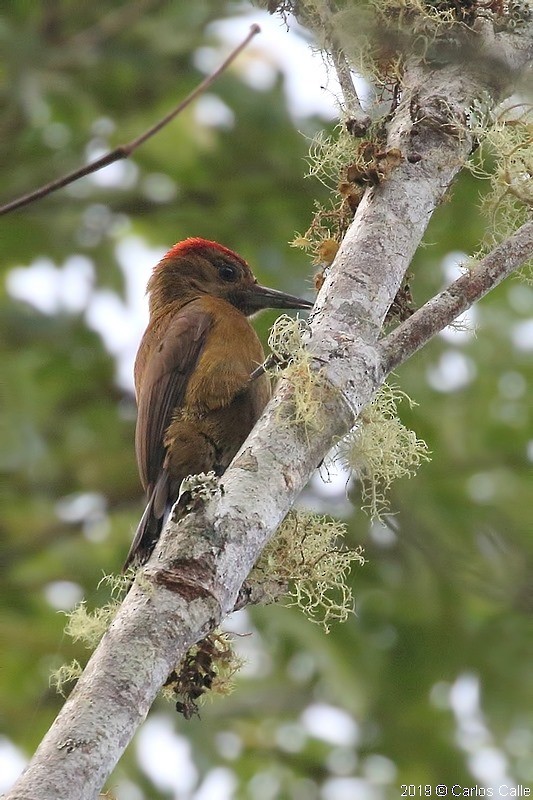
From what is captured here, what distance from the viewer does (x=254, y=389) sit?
3801mm

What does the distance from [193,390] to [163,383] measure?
136mm

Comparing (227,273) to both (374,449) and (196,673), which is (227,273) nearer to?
(374,449)

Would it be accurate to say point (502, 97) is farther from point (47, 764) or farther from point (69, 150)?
point (69, 150)

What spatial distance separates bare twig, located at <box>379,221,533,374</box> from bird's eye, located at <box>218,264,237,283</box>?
7.64 feet

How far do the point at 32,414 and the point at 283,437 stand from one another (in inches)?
118

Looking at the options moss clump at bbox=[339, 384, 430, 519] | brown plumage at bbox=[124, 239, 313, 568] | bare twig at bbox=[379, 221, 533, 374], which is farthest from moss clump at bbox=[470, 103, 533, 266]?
brown plumage at bbox=[124, 239, 313, 568]

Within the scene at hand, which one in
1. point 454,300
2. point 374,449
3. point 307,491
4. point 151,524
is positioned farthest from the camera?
point 307,491

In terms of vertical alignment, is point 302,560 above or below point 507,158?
below

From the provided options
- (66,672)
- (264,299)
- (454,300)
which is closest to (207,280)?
(264,299)

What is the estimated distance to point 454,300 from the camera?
2.55m

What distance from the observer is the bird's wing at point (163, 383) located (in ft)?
12.5

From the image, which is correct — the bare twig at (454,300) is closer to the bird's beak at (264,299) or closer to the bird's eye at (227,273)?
the bird's beak at (264,299)

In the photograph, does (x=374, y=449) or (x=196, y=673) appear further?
(x=374, y=449)

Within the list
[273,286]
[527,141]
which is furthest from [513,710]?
[527,141]
